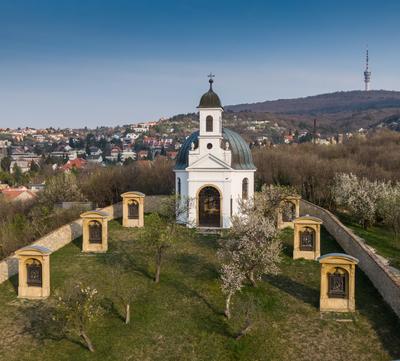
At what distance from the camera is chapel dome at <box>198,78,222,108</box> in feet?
113

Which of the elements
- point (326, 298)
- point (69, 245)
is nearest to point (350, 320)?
point (326, 298)

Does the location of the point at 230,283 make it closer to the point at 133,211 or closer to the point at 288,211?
the point at 288,211

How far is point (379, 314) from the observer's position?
19594 millimetres

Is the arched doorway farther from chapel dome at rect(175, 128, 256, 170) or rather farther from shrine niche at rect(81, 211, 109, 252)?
shrine niche at rect(81, 211, 109, 252)

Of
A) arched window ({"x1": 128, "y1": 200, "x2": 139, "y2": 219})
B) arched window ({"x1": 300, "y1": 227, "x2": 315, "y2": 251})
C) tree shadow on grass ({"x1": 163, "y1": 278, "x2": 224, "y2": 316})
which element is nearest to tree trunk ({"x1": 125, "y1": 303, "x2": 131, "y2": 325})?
tree shadow on grass ({"x1": 163, "y1": 278, "x2": 224, "y2": 316})

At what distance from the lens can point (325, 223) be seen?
112ft

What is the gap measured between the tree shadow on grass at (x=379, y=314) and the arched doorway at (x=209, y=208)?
12902 mm

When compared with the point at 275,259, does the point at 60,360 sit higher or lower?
lower

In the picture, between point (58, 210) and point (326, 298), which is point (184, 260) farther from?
point (58, 210)

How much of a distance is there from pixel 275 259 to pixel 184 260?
251 inches

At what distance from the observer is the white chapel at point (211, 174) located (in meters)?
33.9

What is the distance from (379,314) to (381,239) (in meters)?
13.0

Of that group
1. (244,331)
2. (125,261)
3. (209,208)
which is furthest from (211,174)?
(244,331)

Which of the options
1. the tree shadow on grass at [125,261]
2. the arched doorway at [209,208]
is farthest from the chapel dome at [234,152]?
the tree shadow on grass at [125,261]
